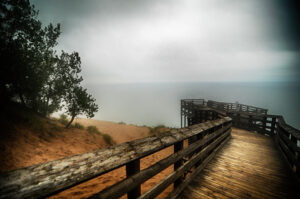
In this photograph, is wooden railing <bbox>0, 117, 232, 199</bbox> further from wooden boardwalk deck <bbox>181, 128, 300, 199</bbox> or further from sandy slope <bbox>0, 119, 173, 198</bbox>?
sandy slope <bbox>0, 119, 173, 198</bbox>

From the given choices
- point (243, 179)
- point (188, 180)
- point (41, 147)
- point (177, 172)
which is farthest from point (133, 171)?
point (41, 147)

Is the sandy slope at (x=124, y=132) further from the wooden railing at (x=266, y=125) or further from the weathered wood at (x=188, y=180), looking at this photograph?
the weathered wood at (x=188, y=180)

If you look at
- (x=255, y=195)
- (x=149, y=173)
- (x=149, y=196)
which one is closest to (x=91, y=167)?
(x=149, y=173)

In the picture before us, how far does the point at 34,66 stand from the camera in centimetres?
1049

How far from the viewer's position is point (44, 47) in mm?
11344

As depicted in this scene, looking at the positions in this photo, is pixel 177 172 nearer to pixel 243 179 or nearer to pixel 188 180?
pixel 188 180

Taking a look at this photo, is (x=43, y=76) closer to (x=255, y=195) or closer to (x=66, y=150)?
(x=66, y=150)

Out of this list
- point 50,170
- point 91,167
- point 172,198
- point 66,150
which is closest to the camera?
point 50,170

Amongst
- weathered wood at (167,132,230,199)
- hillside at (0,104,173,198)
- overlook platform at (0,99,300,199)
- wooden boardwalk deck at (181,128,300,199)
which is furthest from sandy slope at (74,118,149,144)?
overlook platform at (0,99,300,199)

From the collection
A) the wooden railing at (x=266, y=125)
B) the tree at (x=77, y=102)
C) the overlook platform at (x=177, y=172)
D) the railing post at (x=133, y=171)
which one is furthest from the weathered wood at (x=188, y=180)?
the tree at (x=77, y=102)

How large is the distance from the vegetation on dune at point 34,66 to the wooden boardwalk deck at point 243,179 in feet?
37.5

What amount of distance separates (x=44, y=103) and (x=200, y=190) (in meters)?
15.6

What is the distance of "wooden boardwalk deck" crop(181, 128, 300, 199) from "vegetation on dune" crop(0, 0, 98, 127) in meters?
11.4

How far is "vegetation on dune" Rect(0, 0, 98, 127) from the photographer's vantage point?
30.8 feet
